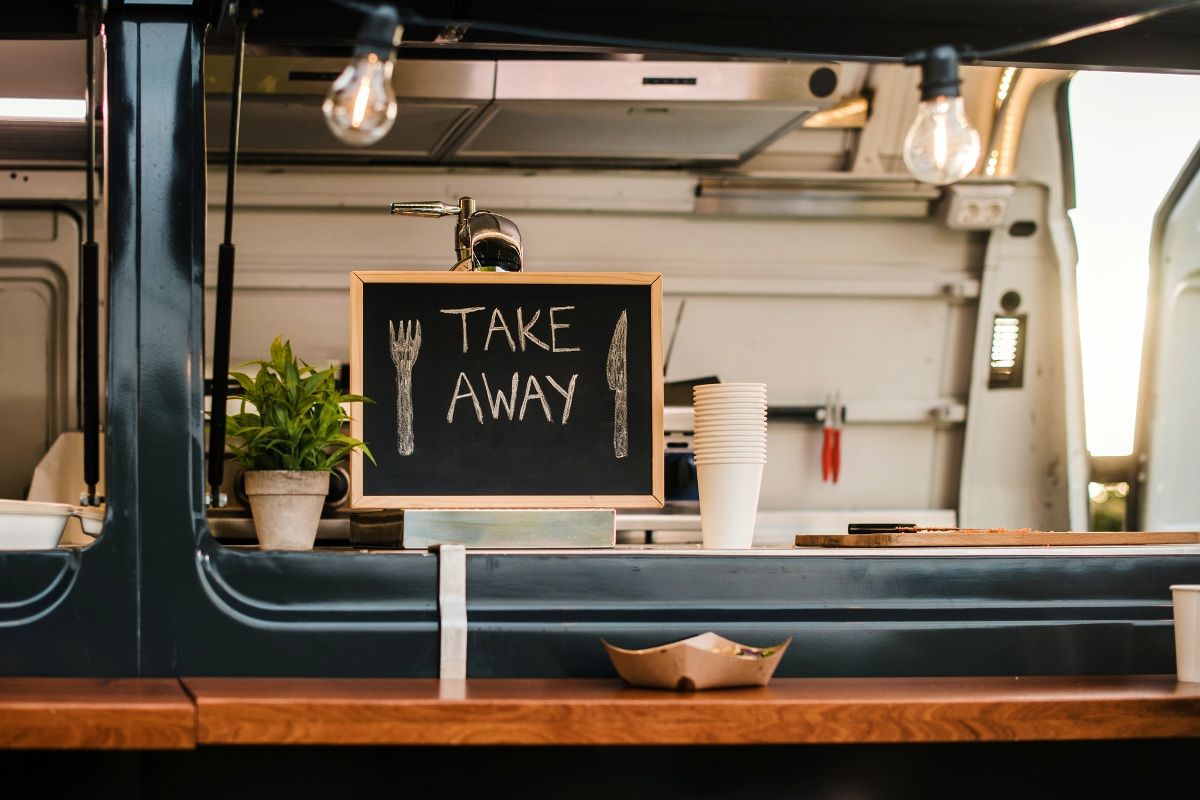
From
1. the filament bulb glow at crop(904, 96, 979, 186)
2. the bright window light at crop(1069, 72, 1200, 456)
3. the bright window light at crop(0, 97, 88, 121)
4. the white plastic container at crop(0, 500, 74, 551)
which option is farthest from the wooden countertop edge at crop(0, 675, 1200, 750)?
the bright window light at crop(1069, 72, 1200, 456)

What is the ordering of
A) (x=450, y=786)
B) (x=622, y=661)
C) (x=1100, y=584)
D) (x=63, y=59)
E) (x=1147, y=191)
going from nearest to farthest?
(x=622, y=661)
(x=450, y=786)
(x=1100, y=584)
(x=63, y=59)
(x=1147, y=191)

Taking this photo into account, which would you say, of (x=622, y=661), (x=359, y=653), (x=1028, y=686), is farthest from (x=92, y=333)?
(x=1028, y=686)

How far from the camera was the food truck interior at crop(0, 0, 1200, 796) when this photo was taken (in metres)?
1.99

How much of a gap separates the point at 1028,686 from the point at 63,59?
9.33 ft

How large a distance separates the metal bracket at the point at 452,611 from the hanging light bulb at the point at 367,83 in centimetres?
68

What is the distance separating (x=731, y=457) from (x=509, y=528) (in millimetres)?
394

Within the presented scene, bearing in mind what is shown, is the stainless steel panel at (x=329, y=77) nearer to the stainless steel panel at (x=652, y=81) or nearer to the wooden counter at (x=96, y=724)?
the stainless steel panel at (x=652, y=81)

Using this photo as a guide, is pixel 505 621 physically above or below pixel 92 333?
below

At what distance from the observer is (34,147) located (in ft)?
13.0

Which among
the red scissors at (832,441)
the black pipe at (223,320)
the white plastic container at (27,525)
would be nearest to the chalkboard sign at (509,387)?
the black pipe at (223,320)

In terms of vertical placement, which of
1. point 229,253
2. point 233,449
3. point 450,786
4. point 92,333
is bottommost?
point 450,786

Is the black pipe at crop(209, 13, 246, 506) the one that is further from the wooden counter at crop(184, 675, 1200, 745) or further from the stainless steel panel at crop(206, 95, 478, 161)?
the stainless steel panel at crop(206, 95, 478, 161)

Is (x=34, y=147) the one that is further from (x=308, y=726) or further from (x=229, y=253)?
(x=308, y=726)

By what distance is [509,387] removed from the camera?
7.30 ft
